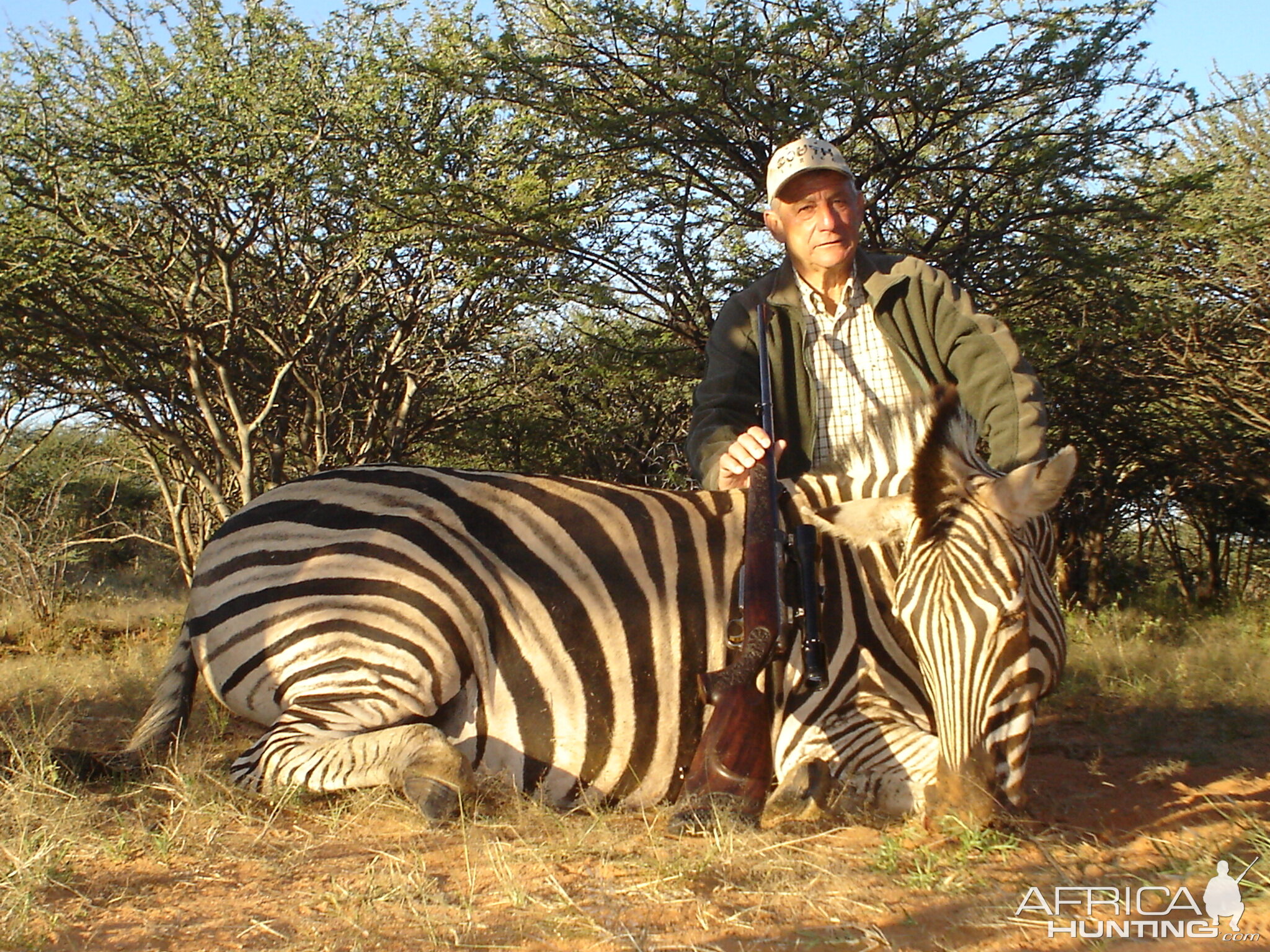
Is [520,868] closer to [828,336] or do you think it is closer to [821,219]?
[828,336]

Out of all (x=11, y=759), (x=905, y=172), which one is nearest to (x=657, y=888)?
(x=11, y=759)

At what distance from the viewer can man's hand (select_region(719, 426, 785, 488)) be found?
313 centimetres

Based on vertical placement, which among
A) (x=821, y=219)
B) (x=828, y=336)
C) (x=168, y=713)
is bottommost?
(x=168, y=713)

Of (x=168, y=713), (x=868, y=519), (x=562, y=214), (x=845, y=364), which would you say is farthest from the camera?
A: (x=562, y=214)

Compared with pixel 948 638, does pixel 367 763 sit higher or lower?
lower

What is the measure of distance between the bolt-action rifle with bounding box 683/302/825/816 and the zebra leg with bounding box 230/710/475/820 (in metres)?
0.61

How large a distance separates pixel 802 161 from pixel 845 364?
687mm

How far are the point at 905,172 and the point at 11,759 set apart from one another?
6.77m

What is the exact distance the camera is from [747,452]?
10.4 feet

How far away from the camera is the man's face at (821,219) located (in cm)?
369

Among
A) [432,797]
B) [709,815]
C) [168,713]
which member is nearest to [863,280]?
[709,815]

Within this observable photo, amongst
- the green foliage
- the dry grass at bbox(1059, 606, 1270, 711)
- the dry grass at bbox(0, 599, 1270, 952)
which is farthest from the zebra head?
the green foliage

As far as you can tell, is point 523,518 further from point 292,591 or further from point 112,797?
point 112,797

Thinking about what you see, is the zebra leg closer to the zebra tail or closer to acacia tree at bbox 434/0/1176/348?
the zebra tail
